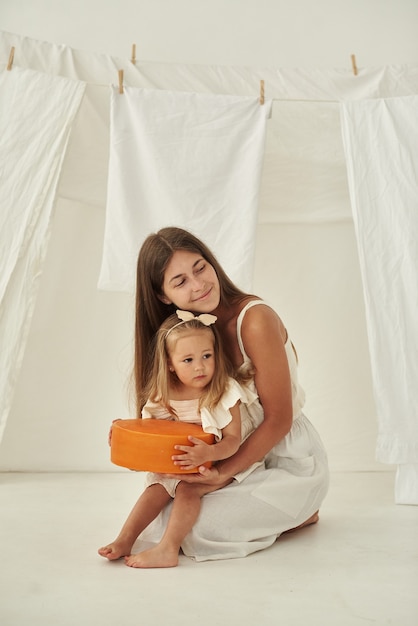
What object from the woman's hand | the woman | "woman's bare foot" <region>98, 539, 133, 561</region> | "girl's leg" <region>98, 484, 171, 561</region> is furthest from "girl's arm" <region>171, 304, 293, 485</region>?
"woman's bare foot" <region>98, 539, 133, 561</region>

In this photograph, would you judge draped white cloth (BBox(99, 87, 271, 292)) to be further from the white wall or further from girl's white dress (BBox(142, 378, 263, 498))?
girl's white dress (BBox(142, 378, 263, 498))

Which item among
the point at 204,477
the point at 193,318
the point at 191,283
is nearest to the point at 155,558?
the point at 204,477

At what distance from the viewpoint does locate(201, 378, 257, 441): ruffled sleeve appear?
1692mm

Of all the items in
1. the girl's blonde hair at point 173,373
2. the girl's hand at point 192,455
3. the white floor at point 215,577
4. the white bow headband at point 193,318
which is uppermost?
the white bow headband at point 193,318

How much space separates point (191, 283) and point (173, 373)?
23cm

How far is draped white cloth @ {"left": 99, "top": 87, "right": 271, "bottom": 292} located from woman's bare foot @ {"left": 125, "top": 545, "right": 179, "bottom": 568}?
949 millimetres

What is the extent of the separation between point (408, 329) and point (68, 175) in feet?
4.14

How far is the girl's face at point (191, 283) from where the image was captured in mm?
1838

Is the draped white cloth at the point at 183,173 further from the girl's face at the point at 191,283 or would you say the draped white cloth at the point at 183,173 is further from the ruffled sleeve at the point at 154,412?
the ruffled sleeve at the point at 154,412

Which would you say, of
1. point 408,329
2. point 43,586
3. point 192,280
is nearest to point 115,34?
point 192,280

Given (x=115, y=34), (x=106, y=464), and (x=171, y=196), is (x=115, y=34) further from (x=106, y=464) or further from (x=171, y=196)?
(x=106, y=464)

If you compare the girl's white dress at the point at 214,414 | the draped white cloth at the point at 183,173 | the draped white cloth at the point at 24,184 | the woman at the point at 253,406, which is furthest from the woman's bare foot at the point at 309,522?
the draped white cloth at the point at 24,184

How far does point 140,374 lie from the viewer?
1896mm

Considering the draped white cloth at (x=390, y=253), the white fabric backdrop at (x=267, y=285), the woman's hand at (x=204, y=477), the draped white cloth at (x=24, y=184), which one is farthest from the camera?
the white fabric backdrop at (x=267, y=285)
